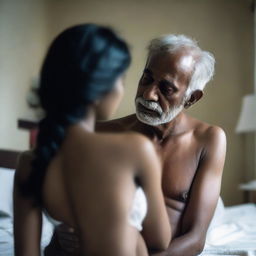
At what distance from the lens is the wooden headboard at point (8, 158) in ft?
8.43

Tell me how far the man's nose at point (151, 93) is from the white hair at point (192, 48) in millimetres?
142

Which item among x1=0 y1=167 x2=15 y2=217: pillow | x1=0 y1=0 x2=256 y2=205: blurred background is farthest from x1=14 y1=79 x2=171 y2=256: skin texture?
x1=0 y1=0 x2=256 y2=205: blurred background

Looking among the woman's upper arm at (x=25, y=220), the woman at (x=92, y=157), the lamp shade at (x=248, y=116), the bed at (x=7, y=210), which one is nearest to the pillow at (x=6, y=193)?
the bed at (x=7, y=210)

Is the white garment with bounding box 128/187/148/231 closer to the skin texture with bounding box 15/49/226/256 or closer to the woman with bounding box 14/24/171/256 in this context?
the woman with bounding box 14/24/171/256

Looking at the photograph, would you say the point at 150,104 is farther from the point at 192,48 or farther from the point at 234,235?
the point at 234,235

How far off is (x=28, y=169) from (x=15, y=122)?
205 centimetres

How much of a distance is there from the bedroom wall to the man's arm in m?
1.72

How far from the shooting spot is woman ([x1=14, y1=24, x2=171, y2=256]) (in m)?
0.74

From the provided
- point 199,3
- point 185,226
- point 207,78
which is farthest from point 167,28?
point 185,226

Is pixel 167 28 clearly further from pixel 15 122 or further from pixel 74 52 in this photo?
pixel 74 52

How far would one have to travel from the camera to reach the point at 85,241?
0.78m

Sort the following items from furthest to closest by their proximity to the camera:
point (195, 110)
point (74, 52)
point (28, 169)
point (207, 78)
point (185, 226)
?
point (195, 110) < point (207, 78) < point (185, 226) < point (28, 169) < point (74, 52)

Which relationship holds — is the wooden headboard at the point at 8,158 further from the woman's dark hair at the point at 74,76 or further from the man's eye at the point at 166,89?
the woman's dark hair at the point at 74,76

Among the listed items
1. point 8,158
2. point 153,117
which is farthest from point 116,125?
point 8,158
